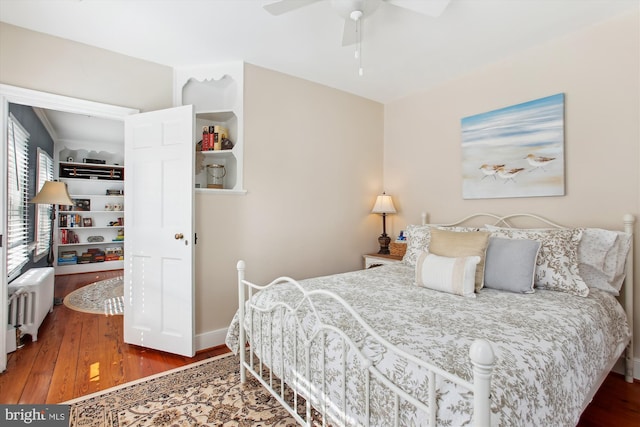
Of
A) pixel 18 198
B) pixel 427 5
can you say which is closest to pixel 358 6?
pixel 427 5

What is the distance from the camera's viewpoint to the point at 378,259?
11.3 feet

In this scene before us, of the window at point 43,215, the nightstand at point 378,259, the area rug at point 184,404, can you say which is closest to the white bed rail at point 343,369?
the area rug at point 184,404

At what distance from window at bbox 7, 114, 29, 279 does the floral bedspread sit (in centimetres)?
266

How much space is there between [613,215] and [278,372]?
97.9 inches

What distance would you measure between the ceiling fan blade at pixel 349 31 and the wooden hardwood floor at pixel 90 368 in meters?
2.62

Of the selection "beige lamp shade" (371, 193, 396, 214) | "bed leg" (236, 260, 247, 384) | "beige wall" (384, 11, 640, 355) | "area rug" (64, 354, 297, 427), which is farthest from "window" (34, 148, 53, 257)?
"beige wall" (384, 11, 640, 355)

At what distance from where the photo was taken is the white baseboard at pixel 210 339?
2.71 metres

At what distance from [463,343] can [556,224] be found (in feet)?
6.02

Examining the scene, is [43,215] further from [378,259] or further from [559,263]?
[559,263]

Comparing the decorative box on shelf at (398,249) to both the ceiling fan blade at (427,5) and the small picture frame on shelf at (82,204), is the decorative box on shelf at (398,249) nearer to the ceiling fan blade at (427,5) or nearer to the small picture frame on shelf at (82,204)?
the ceiling fan blade at (427,5)

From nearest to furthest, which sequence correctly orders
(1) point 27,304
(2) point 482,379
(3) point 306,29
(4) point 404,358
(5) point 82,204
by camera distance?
1. (2) point 482,379
2. (4) point 404,358
3. (3) point 306,29
4. (1) point 27,304
5. (5) point 82,204

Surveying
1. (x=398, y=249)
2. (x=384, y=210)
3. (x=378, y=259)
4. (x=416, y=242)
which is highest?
(x=384, y=210)

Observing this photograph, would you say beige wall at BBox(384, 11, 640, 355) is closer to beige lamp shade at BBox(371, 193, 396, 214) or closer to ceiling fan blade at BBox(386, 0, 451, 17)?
beige lamp shade at BBox(371, 193, 396, 214)

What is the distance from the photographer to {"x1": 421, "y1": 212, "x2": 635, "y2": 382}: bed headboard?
6.99ft
